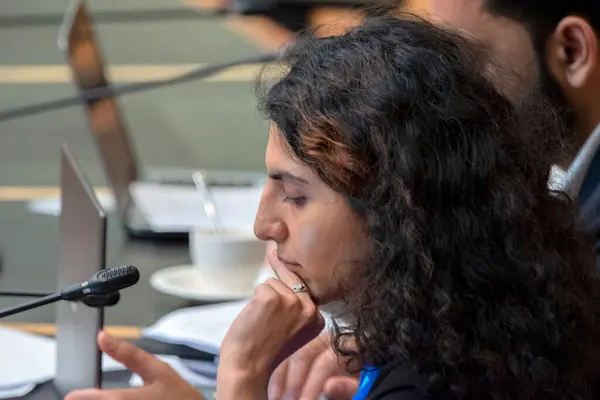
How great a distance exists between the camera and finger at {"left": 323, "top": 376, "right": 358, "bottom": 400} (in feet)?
2.51

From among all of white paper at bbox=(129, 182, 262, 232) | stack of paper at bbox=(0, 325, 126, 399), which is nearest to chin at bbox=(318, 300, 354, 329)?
stack of paper at bbox=(0, 325, 126, 399)

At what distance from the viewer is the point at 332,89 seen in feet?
2.15

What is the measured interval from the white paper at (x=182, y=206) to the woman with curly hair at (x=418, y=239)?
0.69 m

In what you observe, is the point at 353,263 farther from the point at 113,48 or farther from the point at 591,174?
the point at 113,48

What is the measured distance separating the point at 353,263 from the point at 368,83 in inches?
5.4

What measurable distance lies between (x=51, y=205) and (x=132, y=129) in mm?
1215

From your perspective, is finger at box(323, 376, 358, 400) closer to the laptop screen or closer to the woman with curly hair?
the woman with curly hair

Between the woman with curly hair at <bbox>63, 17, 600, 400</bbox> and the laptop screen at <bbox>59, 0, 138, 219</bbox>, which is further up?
the woman with curly hair at <bbox>63, 17, 600, 400</bbox>

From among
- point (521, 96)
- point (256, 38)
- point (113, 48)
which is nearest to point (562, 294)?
point (521, 96)

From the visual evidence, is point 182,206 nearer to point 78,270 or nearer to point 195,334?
point 195,334

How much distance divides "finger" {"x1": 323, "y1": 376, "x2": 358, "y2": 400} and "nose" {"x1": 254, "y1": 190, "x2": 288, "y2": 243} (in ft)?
0.57

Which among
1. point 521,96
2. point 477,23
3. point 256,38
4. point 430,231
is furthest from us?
point 256,38

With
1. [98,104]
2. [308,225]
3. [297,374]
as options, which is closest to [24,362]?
[297,374]

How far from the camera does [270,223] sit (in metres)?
0.66
